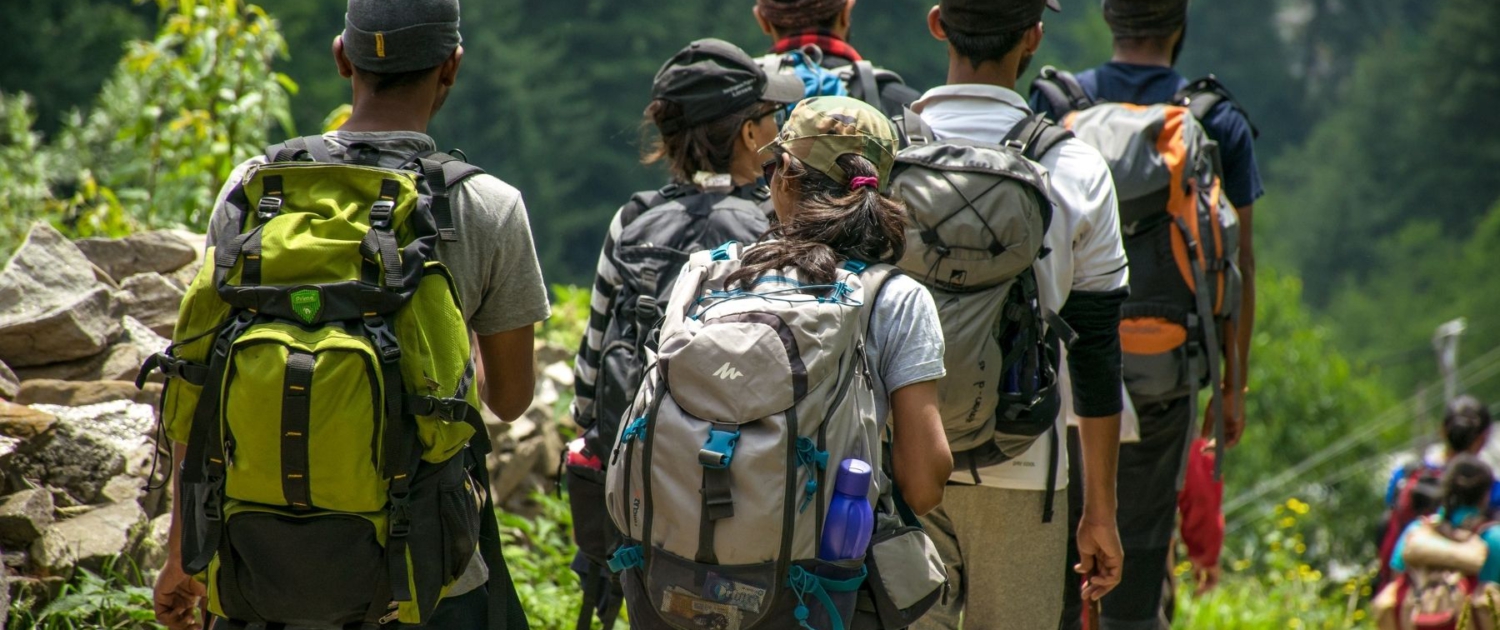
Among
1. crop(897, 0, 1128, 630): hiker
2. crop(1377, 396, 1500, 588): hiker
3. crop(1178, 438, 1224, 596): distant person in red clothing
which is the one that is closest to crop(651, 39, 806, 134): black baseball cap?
crop(897, 0, 1128, 630): hiker

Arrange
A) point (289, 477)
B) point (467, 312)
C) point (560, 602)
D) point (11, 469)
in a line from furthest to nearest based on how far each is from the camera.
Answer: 1. point (560, 602)
2. point (11, 469)
3. point (467, 312)
4. point (289, 477)

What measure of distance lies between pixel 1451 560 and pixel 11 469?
5.50 meters

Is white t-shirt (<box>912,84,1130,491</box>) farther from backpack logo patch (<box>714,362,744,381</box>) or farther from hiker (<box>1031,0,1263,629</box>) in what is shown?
backpack logo patch (<box>714,362,744,381</box>)

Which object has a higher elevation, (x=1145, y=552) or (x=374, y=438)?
(x=374, y=438)

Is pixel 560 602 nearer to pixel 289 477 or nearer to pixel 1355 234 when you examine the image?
pixel 289 477

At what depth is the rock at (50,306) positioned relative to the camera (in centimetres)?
402

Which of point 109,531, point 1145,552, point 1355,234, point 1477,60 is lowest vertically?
point 1355,234

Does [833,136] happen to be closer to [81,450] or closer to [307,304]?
[307,304]

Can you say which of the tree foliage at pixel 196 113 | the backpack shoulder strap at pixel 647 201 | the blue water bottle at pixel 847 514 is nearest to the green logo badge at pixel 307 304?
the blue water bottle at pixel 847 514

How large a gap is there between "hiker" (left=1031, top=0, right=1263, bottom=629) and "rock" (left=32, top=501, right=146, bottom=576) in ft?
7.63

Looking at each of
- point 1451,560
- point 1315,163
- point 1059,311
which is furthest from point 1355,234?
point 1059,311

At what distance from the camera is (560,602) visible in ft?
14.8

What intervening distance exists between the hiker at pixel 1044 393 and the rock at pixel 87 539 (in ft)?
6.65

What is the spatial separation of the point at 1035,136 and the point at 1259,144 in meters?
65.1
